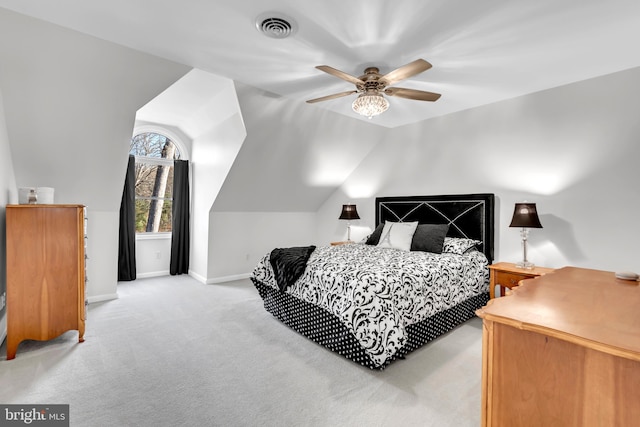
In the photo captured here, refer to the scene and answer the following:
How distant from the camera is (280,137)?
4.33 meters

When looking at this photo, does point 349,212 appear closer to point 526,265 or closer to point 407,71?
point 526,265

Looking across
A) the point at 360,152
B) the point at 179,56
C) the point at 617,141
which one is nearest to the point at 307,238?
the point at 360,152

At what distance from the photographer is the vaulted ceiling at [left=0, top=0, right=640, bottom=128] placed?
206 cm

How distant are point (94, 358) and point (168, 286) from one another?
7.44 feet

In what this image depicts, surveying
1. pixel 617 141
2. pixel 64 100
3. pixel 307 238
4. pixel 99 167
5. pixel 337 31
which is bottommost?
pixel 307 238

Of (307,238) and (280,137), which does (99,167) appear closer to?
(280,137)

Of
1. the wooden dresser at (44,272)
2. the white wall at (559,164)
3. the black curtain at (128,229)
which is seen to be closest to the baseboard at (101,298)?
the black curtain at (128,229)

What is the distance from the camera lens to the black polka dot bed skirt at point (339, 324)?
2473 millimetres

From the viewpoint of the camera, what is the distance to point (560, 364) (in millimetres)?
1036

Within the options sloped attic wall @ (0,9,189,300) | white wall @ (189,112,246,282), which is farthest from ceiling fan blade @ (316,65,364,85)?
white wall @ (189,112,246,282)

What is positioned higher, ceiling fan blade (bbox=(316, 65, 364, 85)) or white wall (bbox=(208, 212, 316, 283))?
ceiling fan blade (bbox=(316, 65, 364, 85))

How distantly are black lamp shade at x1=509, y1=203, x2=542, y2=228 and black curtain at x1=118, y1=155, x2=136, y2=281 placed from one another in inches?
210

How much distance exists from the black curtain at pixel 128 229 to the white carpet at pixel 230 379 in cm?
178

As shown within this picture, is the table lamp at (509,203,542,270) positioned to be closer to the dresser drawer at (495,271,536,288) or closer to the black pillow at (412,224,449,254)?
the dresser drawer at (495,271,536,288)
